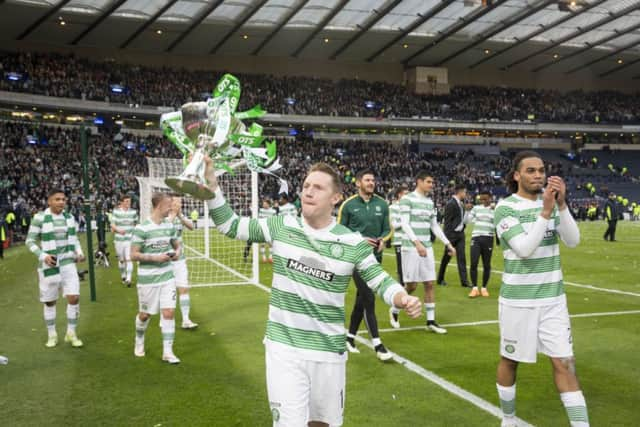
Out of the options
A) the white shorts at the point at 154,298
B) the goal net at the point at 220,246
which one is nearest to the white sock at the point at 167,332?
the white shorts at the point at 154,298

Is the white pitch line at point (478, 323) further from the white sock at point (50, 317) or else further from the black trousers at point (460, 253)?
the white sock at point (50, 317)

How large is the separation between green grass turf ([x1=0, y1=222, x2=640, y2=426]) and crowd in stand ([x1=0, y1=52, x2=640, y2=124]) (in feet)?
123

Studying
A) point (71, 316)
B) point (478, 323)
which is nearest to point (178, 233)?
point (71, 316)

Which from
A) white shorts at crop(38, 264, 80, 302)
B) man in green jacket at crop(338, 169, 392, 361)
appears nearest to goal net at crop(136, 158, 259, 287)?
white shorts at crop(38, 264, 80, 302)

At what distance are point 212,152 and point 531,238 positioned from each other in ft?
7.39

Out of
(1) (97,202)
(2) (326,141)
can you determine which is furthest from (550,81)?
(1) (97,202)

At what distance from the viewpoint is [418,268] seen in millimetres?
8258

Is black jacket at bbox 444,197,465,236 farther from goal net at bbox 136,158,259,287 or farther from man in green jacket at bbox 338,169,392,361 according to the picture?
man in green jacket at bbox 338,169,392,361

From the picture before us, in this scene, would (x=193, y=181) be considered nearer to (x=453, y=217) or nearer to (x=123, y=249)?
(x=453, y=217)

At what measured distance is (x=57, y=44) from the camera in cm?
4734

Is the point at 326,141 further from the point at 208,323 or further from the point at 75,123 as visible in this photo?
the point at 208,323

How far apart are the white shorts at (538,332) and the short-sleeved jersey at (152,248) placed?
14.1ft

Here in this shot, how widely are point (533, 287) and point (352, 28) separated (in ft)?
145

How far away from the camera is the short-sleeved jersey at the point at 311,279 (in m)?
3.21
